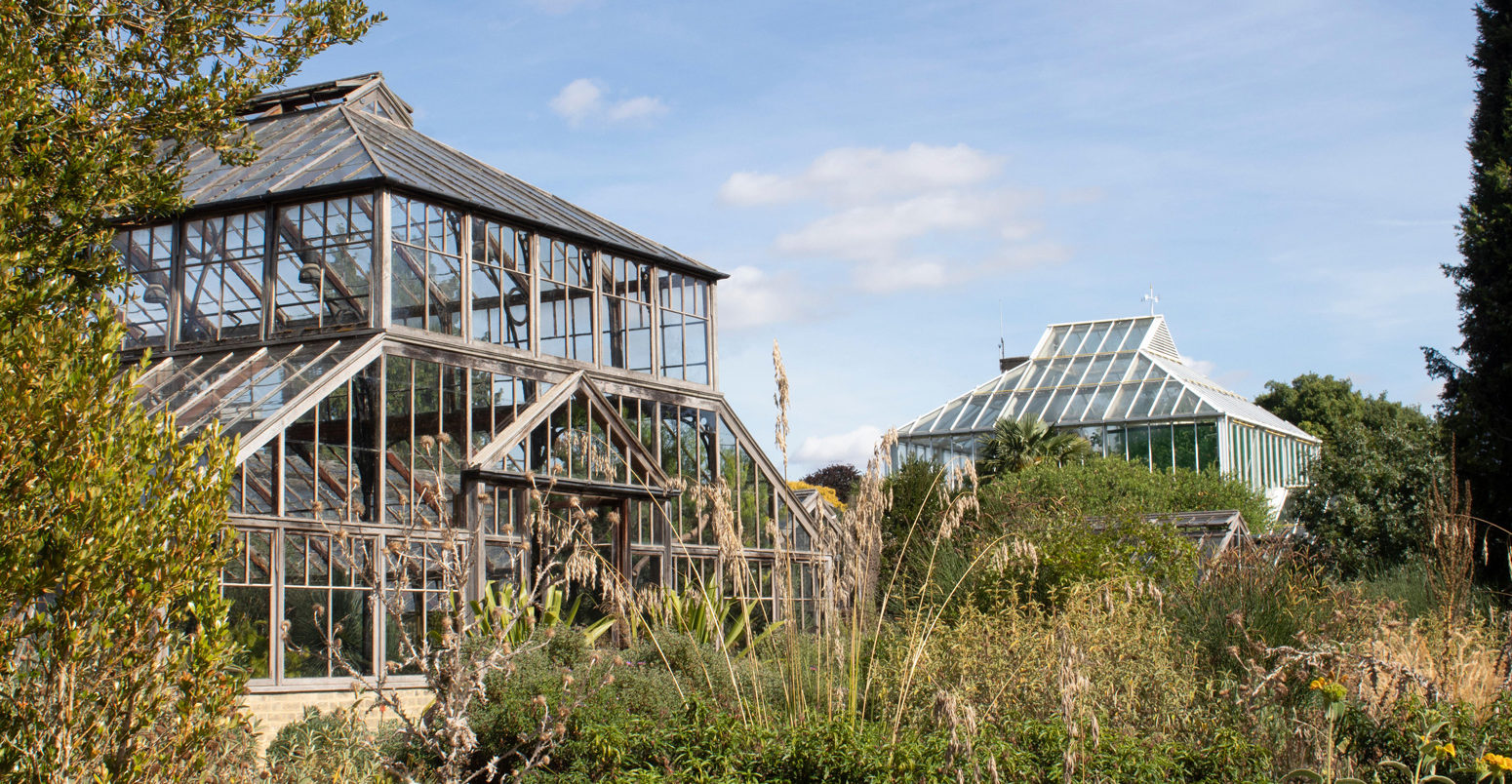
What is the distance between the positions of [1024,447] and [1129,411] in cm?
634

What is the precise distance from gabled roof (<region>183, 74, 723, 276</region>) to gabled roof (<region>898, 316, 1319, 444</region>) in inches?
670

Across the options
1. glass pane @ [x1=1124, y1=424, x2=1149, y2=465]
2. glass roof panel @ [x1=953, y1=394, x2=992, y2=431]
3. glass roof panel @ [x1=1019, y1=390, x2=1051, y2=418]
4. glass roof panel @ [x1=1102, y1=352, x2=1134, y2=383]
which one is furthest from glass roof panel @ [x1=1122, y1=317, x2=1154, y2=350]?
glass roof panel @ [x1=953, y1=394, x2=992, y2=431]

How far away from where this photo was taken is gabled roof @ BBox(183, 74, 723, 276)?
1399 cm

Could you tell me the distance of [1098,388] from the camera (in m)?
32.9

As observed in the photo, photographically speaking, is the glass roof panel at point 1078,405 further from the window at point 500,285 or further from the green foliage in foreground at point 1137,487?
the window at point 500,285

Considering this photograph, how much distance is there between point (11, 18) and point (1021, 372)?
1224 inches

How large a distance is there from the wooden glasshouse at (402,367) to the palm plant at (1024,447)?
397 inches

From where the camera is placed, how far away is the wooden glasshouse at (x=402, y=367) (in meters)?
11.6

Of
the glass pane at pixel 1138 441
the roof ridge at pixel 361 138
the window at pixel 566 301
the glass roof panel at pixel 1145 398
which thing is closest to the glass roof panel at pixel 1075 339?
the glass roof panel at pixel 1145 398

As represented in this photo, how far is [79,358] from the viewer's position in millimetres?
5008

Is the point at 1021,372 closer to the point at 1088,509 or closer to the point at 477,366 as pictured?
the point at 1088,509

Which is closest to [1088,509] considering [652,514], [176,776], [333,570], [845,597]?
[652,514]

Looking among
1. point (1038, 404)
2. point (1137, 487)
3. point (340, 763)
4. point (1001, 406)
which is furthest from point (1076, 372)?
point (340, 763)

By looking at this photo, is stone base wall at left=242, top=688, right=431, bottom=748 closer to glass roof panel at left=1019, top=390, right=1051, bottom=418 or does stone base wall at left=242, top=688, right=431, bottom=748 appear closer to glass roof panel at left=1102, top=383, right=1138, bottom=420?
glass roof panel at left=1102, top=383, right=1138, bottom=420
